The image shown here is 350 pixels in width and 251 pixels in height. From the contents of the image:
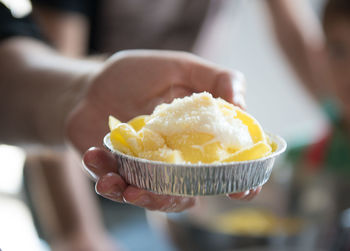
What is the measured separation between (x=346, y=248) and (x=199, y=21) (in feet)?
4.28

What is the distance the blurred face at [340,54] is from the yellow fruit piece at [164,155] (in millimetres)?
1348

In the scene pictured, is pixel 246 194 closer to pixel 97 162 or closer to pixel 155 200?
pixel 155 200

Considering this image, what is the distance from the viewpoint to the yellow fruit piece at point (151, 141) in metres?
0.66

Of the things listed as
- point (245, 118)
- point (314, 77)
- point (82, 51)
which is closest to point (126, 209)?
point (82, 51)

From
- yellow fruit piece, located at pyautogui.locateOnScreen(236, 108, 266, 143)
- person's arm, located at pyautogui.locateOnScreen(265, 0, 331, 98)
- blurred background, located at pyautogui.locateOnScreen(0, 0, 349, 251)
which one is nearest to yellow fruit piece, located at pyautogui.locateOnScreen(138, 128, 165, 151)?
yellow fruit piece, located at pyautogui.locateOnScreen(236, 108, 266, 143)

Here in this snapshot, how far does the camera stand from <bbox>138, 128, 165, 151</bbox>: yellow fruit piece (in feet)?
2.17

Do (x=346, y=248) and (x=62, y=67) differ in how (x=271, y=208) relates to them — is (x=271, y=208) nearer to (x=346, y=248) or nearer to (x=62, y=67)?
(x=346, y=248)

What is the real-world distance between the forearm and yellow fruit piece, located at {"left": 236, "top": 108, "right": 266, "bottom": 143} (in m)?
0.48

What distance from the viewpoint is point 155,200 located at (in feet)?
2.36

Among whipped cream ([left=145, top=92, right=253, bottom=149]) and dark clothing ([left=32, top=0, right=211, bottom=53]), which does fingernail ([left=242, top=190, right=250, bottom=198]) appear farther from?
dark clothing ([left=32, top=0, right=211, bottom=53])

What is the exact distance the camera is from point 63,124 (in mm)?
1084

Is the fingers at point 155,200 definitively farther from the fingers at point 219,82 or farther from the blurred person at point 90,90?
the fingers at point 219,82

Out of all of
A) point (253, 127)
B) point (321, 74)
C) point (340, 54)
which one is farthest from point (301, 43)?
point (253, 127)

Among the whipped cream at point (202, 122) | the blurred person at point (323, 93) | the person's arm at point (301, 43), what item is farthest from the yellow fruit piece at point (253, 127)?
the person's arm at point (301, 43)
